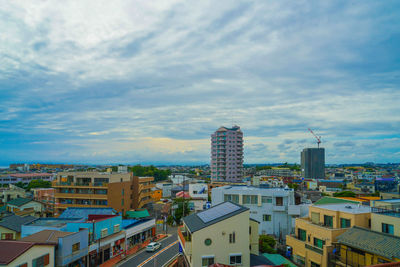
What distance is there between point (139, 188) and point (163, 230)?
16078 millimetres

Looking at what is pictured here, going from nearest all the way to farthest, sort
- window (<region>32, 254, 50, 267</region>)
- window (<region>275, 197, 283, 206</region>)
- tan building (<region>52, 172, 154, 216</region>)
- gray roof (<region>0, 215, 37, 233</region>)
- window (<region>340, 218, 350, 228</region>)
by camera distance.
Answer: window (<region>32, 254, 50, 267</region>) < window (<region>340, 218, 350, 228</region>) < gray roof (<region>0, 215, 37, 233</region>) < window (<region>275, 197, 283, 206</region>) < tan building (<region>52, 172, 154, 216</region>)

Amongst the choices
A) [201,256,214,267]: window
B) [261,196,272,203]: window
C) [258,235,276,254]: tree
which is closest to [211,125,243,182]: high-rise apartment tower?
[261,196,272,203]: window

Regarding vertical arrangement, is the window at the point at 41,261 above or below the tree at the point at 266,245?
above

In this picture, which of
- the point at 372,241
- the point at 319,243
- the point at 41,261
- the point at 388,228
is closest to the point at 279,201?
the point at 319,243

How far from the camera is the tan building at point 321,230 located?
2678 cm

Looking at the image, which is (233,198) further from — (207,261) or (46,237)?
(46,237)

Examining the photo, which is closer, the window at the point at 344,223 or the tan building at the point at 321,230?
the tan building at the point at 321,230

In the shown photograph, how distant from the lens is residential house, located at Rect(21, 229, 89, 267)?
28.1 m

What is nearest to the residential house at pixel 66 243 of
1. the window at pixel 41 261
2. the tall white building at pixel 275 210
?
the window at pixel 41 261

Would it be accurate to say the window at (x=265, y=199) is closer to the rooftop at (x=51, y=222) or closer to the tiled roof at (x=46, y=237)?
the rooftop at (x=51, y=222)

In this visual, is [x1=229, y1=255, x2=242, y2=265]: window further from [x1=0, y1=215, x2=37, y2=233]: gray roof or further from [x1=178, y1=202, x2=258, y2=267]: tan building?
[x1=0, y1=215, x2=37, y2=233]: gray roof

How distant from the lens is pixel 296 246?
103 feet

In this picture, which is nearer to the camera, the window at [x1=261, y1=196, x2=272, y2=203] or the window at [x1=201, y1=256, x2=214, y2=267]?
the window at [x1=201, y1=256, x2=214, y2=267]

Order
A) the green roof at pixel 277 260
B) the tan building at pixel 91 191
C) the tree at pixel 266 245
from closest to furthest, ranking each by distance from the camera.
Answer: the green roof at pixel 277 260, the tree at pixel 266 245, the tan building at pixel 91 191
